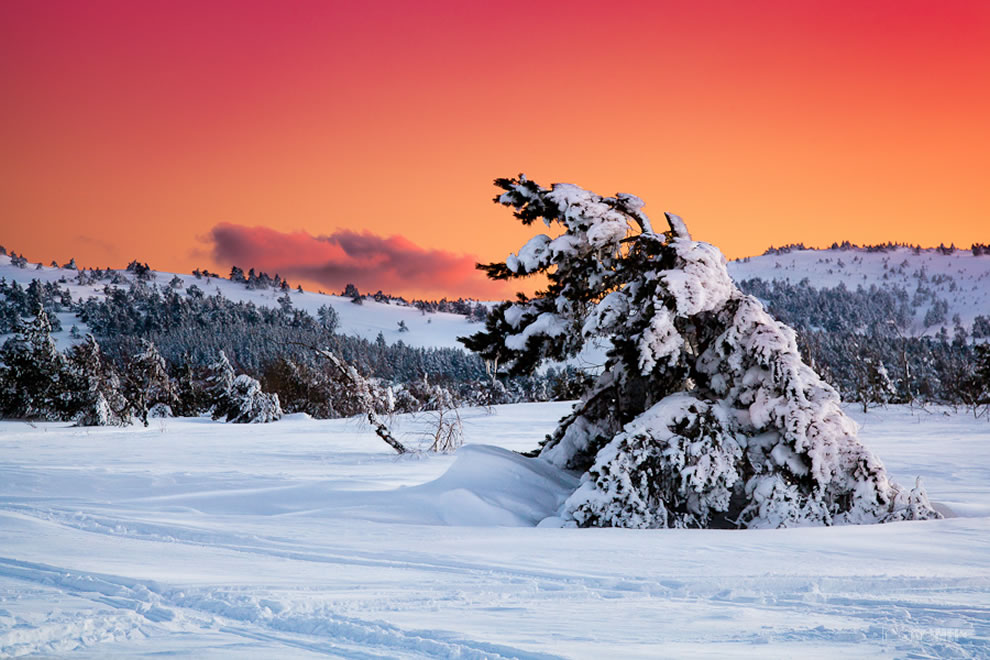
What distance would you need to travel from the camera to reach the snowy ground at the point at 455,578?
4.12 m

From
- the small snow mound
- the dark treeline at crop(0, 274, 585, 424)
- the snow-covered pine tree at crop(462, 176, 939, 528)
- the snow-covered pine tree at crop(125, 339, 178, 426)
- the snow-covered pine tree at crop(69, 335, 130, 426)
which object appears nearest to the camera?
the snow-covered pine tree at crop(462, 176, 939, 528)

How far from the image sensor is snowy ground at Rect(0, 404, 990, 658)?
4121mm

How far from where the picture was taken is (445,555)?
6.99 metres

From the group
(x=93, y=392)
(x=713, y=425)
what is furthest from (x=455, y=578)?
(x=93, y=392)

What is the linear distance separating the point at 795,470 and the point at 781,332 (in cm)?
197

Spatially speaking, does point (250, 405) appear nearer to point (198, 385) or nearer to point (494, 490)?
point (198, 385)

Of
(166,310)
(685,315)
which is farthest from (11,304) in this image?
(685,315)

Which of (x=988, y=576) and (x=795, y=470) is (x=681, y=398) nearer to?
(x=795, y=470)

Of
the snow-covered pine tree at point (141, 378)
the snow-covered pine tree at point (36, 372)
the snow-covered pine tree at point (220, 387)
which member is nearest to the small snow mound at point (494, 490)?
the snow-covered pine tree at point (141, 378)

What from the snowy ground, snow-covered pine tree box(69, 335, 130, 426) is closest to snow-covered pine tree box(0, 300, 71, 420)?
snow-covered pine tree box(69, 335, 130, 426)

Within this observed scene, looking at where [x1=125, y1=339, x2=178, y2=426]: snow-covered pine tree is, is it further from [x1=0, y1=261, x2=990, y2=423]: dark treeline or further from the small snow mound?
the small snow mound

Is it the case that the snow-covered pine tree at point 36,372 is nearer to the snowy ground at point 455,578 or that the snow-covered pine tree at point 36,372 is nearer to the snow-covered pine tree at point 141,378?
the snow-covered pine tree at point 141,378

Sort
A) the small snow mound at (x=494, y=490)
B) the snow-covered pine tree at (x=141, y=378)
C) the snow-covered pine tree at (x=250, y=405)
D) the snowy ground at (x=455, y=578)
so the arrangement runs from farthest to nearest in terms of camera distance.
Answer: the snow-covered pine tree at (x=250, y=405) < the snow-covered pine tree at (x=141, y=378) < the small snow mound at (x=494, y=490) < the snowy ground at (x=455, y=578)

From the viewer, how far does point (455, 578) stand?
5.96m
